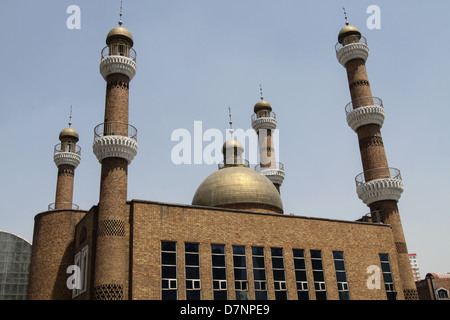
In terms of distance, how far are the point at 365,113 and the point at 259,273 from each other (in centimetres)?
1448

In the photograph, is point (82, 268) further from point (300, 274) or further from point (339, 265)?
point (339, 265)

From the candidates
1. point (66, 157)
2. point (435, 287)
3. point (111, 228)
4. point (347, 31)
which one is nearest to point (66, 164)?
point (66, 157)

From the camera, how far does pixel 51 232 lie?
27062 mm

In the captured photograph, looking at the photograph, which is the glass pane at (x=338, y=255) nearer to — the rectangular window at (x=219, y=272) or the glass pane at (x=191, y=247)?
the rectangular window at (x=219, y=272)

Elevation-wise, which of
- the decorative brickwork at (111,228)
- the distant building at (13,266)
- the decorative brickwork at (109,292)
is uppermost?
the distant building at (13,266)

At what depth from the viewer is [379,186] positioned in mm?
28891

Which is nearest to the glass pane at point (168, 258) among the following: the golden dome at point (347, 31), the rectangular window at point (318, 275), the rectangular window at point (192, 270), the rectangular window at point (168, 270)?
the rectangular window at point (168, 270)

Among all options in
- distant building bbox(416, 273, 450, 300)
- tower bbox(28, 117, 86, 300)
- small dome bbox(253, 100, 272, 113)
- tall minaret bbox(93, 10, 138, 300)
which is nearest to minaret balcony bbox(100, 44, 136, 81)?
tall minaret bbox(93, 10, 138, 300)

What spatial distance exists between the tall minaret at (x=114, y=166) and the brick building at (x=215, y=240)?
5cm

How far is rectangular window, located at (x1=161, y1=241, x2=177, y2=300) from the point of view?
20470 millimetres

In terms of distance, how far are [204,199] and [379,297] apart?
1236 cm

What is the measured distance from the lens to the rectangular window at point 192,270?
69.1 ft

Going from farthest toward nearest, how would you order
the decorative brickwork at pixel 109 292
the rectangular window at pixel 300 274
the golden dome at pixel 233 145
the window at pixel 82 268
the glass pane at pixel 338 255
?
the golden dome at pixel 233 145, the glass pane at pixel 338 255, the rectangular window at pixel 300 274, the window at pixel 82 268, the decorative brickwork at pixel 109 292
